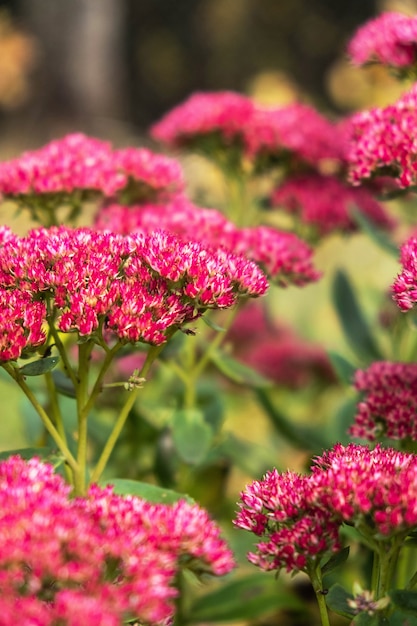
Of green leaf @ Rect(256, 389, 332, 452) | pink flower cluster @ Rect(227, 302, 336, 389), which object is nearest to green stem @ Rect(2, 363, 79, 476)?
green leaf @ Rect(256, 389, 332, 452)

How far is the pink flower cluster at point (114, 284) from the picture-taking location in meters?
1.43

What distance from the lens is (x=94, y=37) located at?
8.69 meters

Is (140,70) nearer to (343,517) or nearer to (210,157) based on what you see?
(210,157)

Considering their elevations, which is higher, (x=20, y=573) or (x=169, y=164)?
(x=169, y=164)

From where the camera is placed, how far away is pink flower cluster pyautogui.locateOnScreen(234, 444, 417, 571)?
1258mm

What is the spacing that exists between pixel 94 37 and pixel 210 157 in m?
6.27

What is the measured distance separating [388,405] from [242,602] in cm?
88

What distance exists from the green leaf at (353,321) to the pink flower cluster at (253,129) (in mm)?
335

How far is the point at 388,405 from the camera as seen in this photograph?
1.77 meters

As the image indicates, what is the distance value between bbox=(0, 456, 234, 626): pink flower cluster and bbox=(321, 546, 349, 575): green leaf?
7.6 inches

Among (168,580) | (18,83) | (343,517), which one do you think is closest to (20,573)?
(168,580)

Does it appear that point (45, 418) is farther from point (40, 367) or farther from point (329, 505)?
point (329, 505)

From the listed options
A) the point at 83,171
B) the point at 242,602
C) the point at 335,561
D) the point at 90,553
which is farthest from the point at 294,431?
the point at 90,553

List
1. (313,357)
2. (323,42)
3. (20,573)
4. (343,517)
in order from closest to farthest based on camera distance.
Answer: (20,573), (343,517), (313,357), (323,42)
